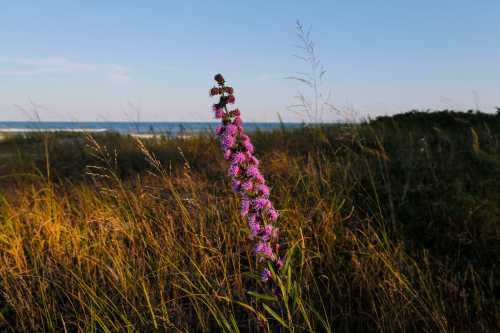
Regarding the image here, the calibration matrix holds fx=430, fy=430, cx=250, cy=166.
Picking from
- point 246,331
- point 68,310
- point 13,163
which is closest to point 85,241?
point 68,310

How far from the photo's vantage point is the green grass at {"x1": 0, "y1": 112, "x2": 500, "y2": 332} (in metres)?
2.53

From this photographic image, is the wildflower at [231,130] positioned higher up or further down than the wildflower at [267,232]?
higher up

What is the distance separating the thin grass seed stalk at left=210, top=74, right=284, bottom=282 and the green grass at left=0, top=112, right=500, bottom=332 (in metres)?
0.27

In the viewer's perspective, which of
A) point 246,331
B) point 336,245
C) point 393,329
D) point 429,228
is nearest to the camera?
point 393,329

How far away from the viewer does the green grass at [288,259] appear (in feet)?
8.30

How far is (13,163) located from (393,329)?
7.65 meters

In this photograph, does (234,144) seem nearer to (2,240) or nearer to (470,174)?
(2,240)

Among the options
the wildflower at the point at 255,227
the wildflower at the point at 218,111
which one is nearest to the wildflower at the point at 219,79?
the wildflower at the point at 218,111

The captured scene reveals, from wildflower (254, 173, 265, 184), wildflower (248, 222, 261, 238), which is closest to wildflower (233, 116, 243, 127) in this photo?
wildflower (254, 173, 265, 184)

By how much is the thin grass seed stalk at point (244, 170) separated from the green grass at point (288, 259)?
27 centimetres

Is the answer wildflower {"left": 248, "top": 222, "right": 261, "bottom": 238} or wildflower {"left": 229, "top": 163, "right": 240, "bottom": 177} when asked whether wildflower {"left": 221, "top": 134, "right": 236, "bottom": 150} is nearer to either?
wildflower {"left": 229, "top": 163, "right": 240, "bottom": 177}

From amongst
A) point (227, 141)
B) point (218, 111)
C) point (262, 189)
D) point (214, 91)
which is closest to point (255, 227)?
point (262, 189)

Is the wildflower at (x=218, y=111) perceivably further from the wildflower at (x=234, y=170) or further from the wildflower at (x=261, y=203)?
the wildflower at (x=261, y=203)

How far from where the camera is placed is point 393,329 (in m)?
2.44
